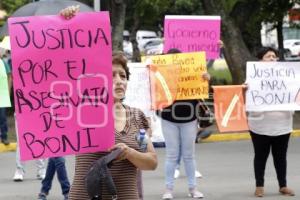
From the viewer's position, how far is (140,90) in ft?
28.2

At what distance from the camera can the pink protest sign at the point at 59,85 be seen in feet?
12.7

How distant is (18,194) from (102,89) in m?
5.06

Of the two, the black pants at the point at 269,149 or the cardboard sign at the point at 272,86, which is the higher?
the cardboard sign at the point at 272,86

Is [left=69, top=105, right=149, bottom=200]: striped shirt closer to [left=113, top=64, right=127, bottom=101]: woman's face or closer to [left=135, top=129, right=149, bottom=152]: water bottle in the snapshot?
[left=135, top=129, right=149, bottom=152]: water bottle

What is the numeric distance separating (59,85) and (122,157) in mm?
506

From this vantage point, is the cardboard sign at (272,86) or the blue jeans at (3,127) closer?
the cardboard sign at (272,86)

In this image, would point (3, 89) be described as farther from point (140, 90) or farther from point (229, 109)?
point (229, 109)

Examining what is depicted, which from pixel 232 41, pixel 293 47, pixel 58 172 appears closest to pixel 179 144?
pixel 58 172

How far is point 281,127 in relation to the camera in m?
8.09

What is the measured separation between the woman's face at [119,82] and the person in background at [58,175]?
12.9 ft

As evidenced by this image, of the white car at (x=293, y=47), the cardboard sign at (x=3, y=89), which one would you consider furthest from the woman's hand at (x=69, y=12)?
the white car at (x=293, y=47)

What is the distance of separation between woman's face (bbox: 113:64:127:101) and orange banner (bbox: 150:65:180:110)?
425 cm

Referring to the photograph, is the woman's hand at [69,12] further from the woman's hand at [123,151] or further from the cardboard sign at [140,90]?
the cardboard sign at [140,90]

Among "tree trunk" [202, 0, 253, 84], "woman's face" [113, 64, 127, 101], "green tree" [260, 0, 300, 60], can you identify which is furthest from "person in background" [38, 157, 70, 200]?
"green tree" [260, 0, 300, 60]
